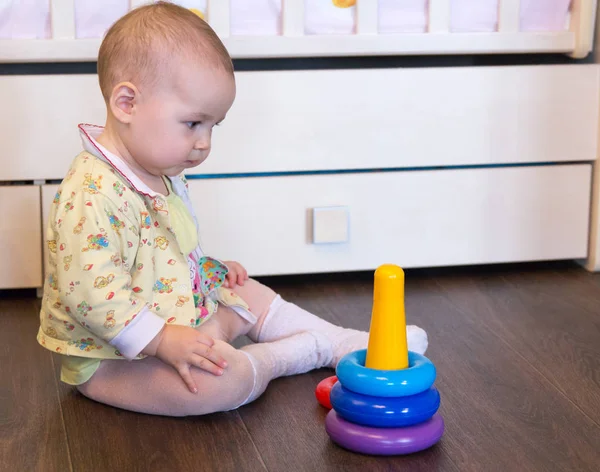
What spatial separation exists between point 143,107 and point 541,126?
36.8 inches

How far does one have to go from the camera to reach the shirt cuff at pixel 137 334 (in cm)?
106

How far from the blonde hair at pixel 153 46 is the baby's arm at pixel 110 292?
16 cm

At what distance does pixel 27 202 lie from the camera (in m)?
1.61

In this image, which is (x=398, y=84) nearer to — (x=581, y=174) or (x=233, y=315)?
(x=581, y=174)

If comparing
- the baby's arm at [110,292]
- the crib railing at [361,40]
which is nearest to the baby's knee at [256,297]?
the baby's arm at [110,292]

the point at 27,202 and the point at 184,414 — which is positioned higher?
the point at 27,202

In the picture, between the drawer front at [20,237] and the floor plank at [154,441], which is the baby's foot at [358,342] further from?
the drawer front at [20,237]

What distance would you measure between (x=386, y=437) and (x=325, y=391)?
171 millimetres

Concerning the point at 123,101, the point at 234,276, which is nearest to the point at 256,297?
the point at 234,276

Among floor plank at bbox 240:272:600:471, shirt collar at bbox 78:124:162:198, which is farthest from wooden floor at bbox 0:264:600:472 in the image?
shirt collar at bbox 78:124:162:198

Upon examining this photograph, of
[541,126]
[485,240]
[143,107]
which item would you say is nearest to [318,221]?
[485,240]

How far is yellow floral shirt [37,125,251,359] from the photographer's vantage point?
106 centimetres

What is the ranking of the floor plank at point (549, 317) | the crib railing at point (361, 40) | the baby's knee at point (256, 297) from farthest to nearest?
1. the crib railing at point (361, 40)
2. the baby's knee at point (256, 297)
3. the floor plank at point (549, 317)

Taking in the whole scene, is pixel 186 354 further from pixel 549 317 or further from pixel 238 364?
pixel 549 317
